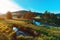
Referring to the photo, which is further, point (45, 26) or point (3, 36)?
point (45, 26)

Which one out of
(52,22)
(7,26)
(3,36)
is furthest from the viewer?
(52,22)

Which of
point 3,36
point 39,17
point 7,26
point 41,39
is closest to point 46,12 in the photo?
point 39,17

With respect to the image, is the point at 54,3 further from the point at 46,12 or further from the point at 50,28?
the point at 50,28

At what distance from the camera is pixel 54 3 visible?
392cm

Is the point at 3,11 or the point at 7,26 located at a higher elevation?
the point at 3,11

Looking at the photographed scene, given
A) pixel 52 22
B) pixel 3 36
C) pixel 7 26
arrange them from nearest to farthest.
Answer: pixel 3 36
pixel 7 26
pixel 52 22

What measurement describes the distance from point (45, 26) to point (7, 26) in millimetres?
757

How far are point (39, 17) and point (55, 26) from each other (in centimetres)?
36

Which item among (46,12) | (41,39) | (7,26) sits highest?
(46,12)

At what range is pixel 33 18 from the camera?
3.86 metres

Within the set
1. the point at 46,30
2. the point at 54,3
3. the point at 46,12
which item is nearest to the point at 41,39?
the point at 46,30

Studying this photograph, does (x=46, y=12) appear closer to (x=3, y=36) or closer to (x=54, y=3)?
(x=54, y=3)

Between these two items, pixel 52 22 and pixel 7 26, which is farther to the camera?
pixel 52 22

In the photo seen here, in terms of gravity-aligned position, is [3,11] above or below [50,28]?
above
